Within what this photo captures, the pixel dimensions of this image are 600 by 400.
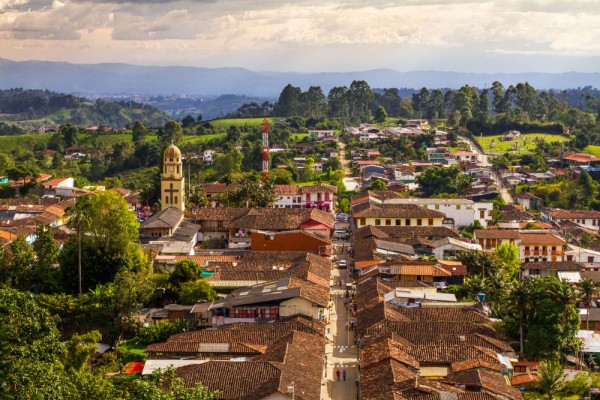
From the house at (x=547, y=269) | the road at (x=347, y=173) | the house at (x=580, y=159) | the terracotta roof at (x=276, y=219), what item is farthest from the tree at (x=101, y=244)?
the house at (x=580, y=159)

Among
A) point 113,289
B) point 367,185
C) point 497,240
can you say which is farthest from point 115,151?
point 113,289

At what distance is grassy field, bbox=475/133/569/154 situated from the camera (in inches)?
3430

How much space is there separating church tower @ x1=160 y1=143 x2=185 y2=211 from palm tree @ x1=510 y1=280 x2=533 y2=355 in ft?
86.4

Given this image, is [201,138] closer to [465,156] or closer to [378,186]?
[465,156]

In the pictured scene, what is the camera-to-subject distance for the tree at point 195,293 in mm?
34844

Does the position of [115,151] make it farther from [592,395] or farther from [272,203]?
[592,395]

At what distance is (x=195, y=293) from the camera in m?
34.8

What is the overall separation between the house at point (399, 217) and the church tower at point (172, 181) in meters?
10.8

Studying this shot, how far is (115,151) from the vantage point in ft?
291

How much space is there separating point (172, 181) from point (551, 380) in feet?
103

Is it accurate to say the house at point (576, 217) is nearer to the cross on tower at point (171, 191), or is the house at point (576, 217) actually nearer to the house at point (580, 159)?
the house at point (580, 159)

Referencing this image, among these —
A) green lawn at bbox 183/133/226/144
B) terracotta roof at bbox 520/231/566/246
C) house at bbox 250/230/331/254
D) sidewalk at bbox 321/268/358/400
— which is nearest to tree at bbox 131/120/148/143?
green lawn at bbox 183/133/226/144

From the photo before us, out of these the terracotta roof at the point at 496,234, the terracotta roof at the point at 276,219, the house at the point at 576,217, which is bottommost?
the house at the point at 576,217

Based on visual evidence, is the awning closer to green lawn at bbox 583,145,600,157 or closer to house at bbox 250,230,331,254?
house at bbox 250,230,331,254
